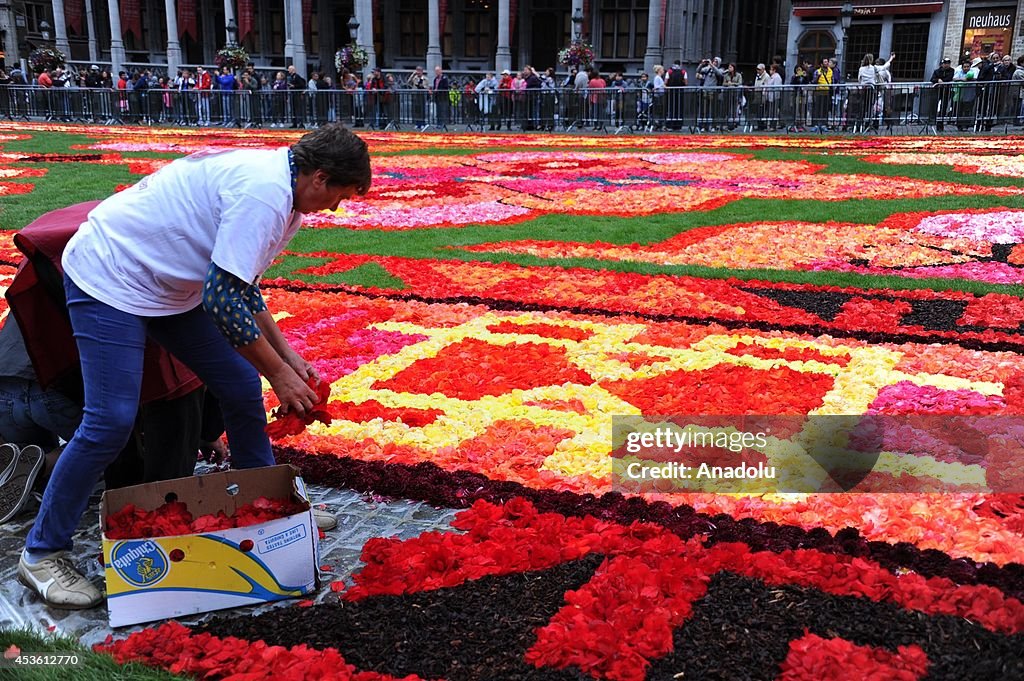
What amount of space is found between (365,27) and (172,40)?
29.2ft

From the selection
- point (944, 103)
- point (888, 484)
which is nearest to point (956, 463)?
point (888, 484)

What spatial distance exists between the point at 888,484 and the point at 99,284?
264cm

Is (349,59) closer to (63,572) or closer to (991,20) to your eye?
(991,20)

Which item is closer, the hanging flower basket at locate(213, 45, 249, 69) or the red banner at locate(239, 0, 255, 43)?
the hanging flower basket at locate(213, 45, 249, 69)

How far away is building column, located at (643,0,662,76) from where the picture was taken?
3206 centimetres

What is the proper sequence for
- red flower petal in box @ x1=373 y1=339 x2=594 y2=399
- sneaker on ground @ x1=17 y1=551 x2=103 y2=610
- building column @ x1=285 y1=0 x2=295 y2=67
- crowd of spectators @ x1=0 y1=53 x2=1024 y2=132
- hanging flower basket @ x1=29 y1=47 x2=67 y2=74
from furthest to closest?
building column @ x1=285 y1=0 x2=295 y2=67
hanging flower basket @ x1=29 y1=47 x2=67 y2=74
crowd of spectators @ x1=0 y1=53 x2=1024 y2=132
red flower petal in box @ x1=373 y1=339 x2=594 y2=399
sneaker on ground @ x1=17 y1=551 x2=103 y2=610

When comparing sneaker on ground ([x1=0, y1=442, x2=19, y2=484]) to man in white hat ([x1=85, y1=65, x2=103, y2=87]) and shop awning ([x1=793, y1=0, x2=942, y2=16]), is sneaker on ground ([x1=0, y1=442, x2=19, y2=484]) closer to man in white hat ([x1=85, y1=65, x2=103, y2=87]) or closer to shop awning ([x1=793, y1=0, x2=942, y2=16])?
man in white hat ([x1=85, y1=65, x2=103, y2=87])

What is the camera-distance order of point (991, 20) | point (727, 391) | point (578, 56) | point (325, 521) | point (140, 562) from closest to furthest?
point (140, 562)
point (325, 521)
point (727, 391)
point (578, 56)
point (991, 20)

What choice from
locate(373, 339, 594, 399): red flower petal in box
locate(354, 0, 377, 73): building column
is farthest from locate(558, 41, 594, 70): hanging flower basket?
locate(373, 339, 594, 399): red flower petal in box

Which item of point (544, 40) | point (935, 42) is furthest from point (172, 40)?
point (935, 42)

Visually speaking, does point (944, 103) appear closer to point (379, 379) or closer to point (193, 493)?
point (379, 379)

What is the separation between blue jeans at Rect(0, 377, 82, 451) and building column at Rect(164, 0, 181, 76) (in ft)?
123

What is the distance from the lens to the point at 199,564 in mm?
2596

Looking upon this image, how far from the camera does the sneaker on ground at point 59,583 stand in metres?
2.66
